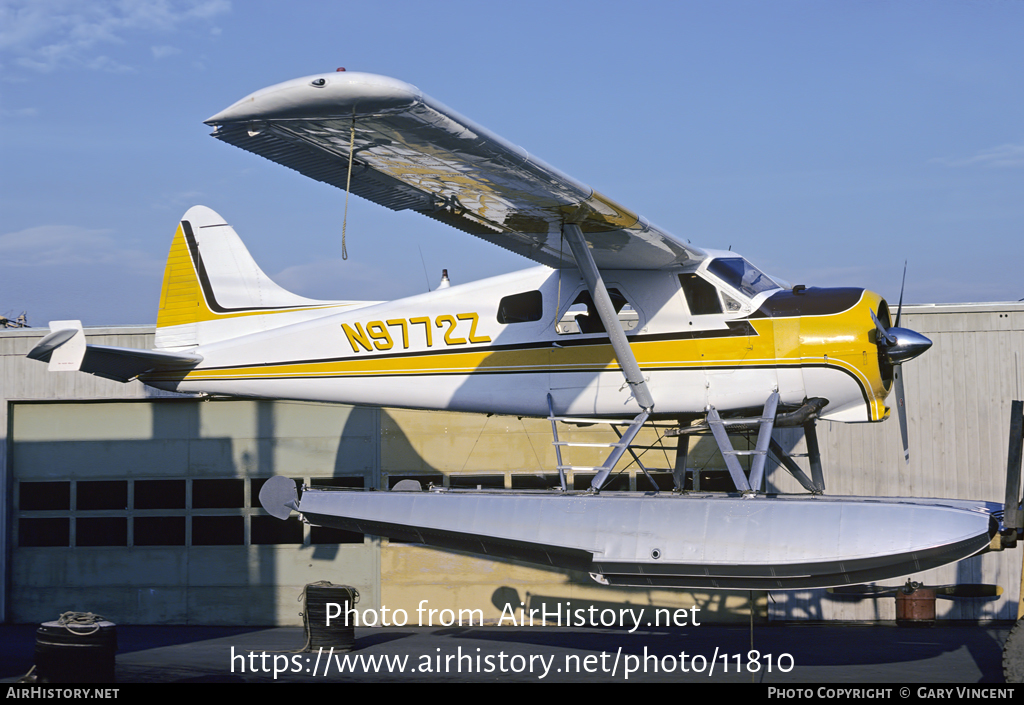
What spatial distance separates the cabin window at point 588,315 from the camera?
33.1 feet

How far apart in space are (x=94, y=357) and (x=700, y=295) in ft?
21.7

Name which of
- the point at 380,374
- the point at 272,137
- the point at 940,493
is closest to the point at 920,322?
the point at 940,493

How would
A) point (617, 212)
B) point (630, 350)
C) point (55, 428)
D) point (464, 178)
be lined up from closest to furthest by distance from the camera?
point (464, 178), point (617, 212), point (630, 350), point (55, 428)

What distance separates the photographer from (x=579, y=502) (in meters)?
9.12

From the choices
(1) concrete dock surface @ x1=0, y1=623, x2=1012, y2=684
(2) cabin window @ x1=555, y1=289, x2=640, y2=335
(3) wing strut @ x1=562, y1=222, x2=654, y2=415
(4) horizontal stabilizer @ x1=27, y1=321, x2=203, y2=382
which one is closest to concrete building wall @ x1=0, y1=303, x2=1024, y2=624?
(1) concrete dock surface @ x1=0, y1=623, x2=1012, y2=684

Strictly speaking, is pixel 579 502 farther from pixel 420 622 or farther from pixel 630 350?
pixel 420 622

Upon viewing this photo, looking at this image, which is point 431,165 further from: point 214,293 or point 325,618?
point 325,618

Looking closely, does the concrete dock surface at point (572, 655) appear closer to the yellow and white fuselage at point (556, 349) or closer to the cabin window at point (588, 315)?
the yellow and white fuselage at point (556, 349)

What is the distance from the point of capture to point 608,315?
9375mm

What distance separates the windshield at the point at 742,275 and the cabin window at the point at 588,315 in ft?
3.14

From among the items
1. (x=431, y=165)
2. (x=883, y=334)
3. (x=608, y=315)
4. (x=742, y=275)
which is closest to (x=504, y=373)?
(x=608, y=315)

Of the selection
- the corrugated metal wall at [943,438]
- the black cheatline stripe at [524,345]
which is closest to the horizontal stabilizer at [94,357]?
the black cheatline stripe at [524,345]

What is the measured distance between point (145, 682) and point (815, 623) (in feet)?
32.2

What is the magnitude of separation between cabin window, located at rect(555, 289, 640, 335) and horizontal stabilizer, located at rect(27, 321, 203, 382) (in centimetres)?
452
